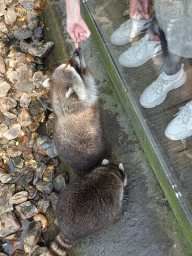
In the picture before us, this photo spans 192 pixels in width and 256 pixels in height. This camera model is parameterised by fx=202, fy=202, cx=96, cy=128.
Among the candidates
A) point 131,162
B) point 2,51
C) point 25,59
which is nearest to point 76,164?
point 131,162

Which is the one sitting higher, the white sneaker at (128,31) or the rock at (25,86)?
the white sneaker at (128,31)

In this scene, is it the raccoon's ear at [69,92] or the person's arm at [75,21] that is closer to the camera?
the person's arm at [75,21]

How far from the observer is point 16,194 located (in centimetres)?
274

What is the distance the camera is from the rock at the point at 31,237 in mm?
2426

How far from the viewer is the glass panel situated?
6.81 ft

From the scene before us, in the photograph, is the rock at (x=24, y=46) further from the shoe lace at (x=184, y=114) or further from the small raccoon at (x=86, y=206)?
the shoe lace at (x=184, y=114)

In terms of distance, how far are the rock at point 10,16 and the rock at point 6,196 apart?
3.07 metres

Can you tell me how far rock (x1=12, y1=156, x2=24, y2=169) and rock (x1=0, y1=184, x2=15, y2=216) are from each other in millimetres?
278

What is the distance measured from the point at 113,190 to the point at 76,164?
0.52 meters

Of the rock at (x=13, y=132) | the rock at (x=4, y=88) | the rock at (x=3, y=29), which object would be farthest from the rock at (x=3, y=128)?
the rock at (x=3, y=29)

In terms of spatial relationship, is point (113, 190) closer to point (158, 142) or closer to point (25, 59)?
point (158, 142)

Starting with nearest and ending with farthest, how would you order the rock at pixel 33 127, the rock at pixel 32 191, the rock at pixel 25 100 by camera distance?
the rock at pixel 32 191 → the rock at pixel 33 127 → the rock at pixel 25 100

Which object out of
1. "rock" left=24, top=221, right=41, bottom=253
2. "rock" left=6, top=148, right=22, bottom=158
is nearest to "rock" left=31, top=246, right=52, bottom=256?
"rock" left=24, top=221, right=41, bottom=253

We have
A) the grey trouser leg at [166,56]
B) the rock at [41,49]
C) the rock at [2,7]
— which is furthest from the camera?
the rock at [2,7]
